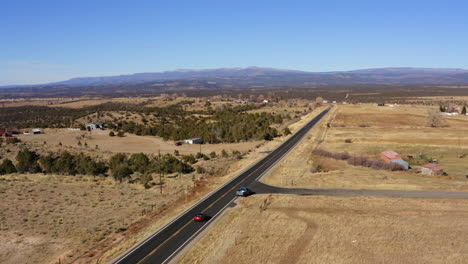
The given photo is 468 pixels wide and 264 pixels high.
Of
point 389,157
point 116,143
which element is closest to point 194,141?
point 116,143

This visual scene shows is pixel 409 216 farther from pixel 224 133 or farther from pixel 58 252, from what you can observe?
pixel 224 133

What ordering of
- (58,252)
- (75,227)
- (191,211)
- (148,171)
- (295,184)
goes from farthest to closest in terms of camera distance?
(148,171) → (295,184) → (191,211) → (75,227) → (58,252)

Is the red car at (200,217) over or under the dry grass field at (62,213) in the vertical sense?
over

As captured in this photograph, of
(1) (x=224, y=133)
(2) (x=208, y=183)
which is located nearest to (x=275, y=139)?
(1) (x=224, y=133)

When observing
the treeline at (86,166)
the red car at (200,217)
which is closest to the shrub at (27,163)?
the treeline at (86,166)

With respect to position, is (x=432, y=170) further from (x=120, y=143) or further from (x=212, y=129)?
(x=120, y=143)

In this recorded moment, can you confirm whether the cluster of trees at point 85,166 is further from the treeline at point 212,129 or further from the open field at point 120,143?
the treeline at point 212,129

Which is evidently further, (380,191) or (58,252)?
(380,191)
